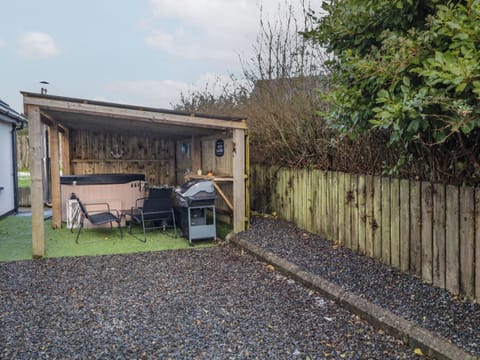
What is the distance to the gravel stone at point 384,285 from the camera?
2.89m

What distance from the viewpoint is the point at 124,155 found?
10.0m

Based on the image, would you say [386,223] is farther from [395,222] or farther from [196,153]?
[196,153]

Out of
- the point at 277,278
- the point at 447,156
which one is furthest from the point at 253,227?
the point at 447,156

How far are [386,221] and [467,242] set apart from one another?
1.11m

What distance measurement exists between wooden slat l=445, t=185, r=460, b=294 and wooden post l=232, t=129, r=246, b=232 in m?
3.70

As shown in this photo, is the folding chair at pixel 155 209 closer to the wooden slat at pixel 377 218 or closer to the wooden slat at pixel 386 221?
the wooden slat at pixel 377 218

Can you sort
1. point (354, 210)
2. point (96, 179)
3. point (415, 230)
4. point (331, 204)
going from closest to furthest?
1. point (415, 230)
2. point (354, 210)
3. point (331, 204)
4. point (96, 179)

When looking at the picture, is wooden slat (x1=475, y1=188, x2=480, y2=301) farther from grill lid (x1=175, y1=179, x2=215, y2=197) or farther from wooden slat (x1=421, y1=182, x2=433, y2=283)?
grill lid (x1=175, y1=179, x2=215, y2=197)

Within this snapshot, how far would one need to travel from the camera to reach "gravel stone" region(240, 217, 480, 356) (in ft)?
9.49


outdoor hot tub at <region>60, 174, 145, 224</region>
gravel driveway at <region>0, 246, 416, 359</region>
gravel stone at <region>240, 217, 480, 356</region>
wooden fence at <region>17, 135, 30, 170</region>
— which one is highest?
wooden fence at <region>17, 135, 30, 170</region>

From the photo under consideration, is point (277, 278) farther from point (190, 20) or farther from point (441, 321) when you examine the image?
point (190, 20)

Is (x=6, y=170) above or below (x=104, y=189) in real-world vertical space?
above

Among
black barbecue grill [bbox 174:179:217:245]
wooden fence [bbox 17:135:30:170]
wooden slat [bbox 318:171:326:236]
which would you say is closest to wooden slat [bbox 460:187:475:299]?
wooden slat [bbox 318:171:326:236]

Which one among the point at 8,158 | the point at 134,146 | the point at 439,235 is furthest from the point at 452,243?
the point at 8,158
